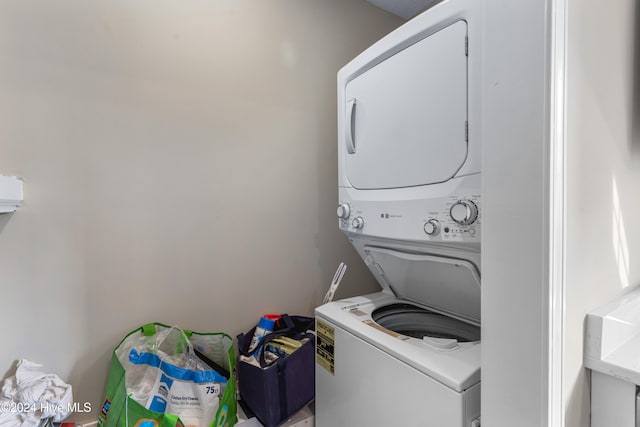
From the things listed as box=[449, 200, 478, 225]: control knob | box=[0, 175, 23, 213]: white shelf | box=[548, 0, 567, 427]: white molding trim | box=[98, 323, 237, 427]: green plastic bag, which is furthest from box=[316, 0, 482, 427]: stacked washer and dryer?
box=[0, 175, 23, 213]: white shelf

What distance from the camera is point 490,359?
81cm

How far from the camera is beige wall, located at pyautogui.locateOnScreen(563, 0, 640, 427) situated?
733 millimetres

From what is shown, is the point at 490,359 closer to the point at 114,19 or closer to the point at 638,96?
the point at 638,96

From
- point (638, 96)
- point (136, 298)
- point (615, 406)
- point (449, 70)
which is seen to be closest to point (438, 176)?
point (449, 70)

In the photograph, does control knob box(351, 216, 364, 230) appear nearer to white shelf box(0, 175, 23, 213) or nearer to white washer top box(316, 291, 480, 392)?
white washer top box(316, 291, 480, 392)

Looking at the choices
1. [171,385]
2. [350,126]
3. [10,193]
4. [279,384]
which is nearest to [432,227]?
[350,126]

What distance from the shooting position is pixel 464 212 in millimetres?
1020

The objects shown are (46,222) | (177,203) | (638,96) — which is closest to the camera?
(638,96)

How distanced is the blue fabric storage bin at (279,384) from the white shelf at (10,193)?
1233 millimetres

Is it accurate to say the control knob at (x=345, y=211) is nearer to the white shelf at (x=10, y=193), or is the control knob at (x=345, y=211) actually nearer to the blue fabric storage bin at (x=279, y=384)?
the blue fabric storage bin at (x=279, y=384)

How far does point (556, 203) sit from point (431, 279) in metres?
0.79

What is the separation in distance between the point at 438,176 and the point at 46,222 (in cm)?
175

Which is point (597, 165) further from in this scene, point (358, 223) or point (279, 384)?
point (279, 384)

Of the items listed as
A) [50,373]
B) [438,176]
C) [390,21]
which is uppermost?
[390,21]
